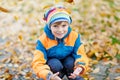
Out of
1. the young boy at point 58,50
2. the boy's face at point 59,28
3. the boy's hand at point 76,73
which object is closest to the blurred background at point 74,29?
the young boy at point 58,50

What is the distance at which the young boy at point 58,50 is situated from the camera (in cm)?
342

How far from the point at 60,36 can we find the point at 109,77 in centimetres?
104

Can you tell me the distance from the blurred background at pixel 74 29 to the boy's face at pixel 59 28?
0.95 meters

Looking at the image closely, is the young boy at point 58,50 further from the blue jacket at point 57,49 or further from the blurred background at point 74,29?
the blurred background at point 74,29

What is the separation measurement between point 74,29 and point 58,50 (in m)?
1.98

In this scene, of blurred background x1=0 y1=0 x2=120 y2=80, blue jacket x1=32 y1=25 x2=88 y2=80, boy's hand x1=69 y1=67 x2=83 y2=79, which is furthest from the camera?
blurred background x1=0 y1=0 x2=120 y2=80

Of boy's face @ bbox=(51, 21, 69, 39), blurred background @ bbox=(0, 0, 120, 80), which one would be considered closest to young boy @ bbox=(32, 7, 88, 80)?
boy's face @ bbox=(51, 21, 69, 39)

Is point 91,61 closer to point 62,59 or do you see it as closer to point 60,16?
point 62,59

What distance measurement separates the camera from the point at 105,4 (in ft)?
19.5

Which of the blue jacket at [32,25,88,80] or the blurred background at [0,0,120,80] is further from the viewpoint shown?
the blurred background at [0,0,120,80]

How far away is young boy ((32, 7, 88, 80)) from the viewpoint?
135 inches

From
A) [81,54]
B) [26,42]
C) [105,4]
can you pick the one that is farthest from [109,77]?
[105,4]

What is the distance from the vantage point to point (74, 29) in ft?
18.2

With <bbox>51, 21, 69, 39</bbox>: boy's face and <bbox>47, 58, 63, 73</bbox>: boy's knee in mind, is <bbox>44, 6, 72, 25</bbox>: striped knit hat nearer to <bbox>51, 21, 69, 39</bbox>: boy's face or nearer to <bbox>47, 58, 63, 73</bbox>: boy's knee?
<bbox>51, 21, 69, 39</bbox>: boy's face
